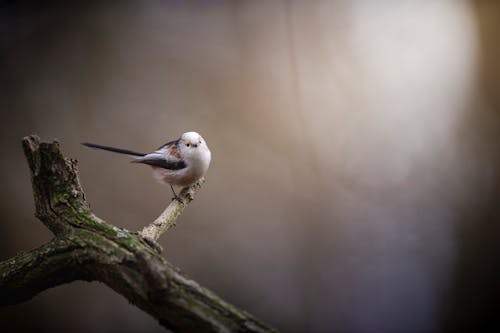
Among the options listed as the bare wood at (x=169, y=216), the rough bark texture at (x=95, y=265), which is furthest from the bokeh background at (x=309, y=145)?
the rough bark texture at (x=95, y=265)

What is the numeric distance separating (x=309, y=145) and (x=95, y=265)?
1301 mm

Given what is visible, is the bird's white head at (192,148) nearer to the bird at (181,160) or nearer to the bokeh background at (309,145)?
the bird at (181,160)

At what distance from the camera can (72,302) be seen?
1803mm

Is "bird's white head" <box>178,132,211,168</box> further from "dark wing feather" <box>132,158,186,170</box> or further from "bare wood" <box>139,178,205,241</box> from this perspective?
"bare wood" <box>139,178,205,241</box>

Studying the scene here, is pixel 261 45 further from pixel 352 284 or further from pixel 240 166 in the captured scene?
pixel 352 284

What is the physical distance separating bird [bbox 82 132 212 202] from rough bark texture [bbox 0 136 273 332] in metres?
0.41

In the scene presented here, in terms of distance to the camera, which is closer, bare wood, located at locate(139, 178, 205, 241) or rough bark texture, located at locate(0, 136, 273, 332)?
rough bark texture, located at locate(0, 136, 273, 332)

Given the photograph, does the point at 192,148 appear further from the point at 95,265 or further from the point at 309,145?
the point at 309,145

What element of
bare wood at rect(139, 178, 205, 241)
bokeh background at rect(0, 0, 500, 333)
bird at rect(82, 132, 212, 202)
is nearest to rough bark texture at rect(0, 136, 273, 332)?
bare wood at rect(139, 178, 205, 241)

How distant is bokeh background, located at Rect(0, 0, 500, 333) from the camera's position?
190cm

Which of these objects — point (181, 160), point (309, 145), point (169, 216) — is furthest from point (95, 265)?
point (309, 145)

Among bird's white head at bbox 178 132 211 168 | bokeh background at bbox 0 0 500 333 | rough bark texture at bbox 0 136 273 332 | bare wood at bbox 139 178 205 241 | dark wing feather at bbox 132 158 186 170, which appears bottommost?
rough bark texture at bbox 0 136 273 332

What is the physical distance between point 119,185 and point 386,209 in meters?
1.33

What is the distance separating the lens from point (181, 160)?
157cm
